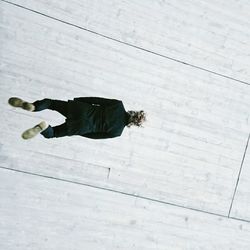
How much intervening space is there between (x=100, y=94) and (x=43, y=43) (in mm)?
733

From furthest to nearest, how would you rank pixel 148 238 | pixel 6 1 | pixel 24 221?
pixel 148 238, pixel 24 221, pixel 6 1

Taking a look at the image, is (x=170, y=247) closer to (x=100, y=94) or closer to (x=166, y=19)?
(x=100, y=94)

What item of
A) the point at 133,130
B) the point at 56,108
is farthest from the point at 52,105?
the point at 133,130

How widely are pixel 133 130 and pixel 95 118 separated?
3.05 feet

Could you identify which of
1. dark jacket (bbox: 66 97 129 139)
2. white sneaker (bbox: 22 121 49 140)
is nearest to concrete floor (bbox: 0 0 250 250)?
dark jacket (bbox: 66 97 129 139)

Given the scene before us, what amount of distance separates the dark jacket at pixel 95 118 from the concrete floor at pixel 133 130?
745 mm

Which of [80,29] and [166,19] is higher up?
[166,19]

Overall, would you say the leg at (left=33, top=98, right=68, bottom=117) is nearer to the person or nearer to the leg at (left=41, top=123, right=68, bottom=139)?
the person

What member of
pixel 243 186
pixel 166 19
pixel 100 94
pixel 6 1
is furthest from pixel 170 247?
pixel 6 1

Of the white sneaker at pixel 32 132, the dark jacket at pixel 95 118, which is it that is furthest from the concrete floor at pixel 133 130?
the white sneaker at pixel 32 132

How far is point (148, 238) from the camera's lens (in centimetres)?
388

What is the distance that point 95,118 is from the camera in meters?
2.86

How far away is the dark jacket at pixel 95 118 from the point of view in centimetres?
282

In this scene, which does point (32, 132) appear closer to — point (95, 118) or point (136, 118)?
point (95, 118)
